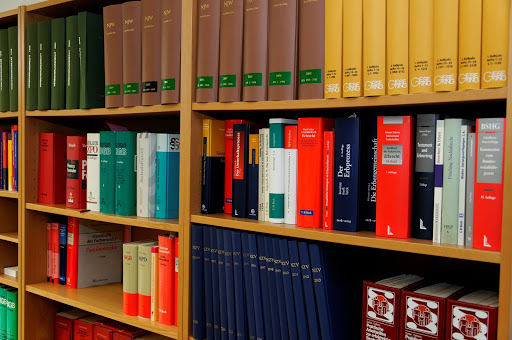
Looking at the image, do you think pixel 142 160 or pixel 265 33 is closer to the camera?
pixel 265 33

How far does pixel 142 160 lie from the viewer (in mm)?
1726

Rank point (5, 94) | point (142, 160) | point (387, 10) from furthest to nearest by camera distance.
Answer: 1. point (5, 94)
2. point (142, 160)
3. point (387, 10)

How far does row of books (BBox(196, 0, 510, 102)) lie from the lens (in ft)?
3.55

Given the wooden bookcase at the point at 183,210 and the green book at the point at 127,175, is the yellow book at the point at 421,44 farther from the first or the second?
the green book at the point at 127,175

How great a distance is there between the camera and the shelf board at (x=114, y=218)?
64.0 inches

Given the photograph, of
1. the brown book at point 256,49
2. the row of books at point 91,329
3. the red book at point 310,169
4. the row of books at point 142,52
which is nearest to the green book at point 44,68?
the row of books at point 142,52

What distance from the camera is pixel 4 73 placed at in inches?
85.4

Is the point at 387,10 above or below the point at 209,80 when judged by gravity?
above

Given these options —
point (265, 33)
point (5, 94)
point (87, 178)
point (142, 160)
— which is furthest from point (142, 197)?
point (5, 94)

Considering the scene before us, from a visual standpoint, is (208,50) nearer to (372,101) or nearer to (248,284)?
(372,101)

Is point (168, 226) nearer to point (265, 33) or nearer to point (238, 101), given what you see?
point (238, 101)

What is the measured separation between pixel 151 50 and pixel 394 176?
0.88m

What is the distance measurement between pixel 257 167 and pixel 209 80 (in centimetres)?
30

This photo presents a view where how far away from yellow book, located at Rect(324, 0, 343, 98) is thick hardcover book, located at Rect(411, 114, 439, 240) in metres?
0.22
